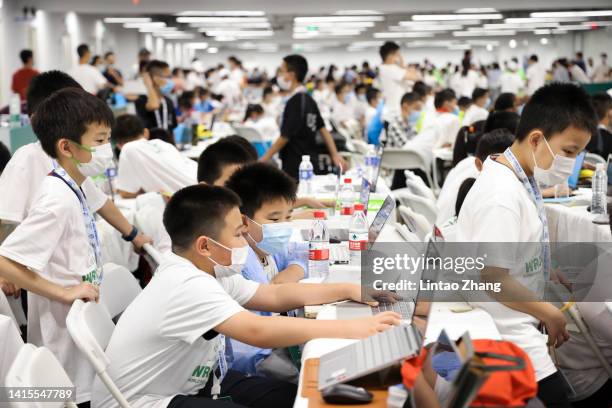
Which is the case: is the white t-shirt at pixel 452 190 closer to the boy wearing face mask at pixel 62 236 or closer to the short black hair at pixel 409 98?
the boy wearing face mask at pixel 62 236

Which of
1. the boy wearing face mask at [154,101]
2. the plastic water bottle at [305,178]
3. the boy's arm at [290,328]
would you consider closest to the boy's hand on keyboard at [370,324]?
the boy's arm at [290,328]

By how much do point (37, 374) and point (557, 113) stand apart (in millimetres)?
1875

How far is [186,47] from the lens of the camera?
39.7 meters

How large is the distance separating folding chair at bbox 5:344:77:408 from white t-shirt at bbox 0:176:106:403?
71 cm

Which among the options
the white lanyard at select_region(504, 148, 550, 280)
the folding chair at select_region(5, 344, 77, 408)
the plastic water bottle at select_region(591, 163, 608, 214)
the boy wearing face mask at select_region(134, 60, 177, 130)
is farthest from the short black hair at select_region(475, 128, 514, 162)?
the boy wearing face mask at select_region(134, 60, 177, 130)

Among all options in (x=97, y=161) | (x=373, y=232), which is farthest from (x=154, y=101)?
(x=373, y=232)

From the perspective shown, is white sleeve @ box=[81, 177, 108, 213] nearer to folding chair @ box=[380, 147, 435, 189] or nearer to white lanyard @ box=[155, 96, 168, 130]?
folding chair @ box=[380, 147, 435, 189]

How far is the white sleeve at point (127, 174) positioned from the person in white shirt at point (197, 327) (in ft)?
9.20

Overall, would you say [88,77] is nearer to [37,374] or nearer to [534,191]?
[534,191]

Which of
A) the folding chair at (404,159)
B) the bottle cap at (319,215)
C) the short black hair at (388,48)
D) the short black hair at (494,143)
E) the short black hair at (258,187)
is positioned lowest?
the folding chair at (404,159)

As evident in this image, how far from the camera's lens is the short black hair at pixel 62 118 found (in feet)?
9.89

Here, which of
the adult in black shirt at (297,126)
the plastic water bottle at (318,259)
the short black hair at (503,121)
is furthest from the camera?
the adult in black shirt at (297,126)

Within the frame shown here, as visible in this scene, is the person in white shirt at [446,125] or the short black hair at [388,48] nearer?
the person in white shirt at [446,125]

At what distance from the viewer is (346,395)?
1.84 metres
